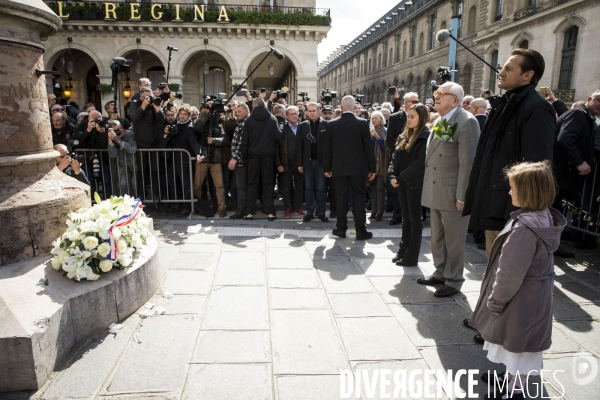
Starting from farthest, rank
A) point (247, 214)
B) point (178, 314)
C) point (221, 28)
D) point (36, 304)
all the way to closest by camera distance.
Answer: point (221, 28), point (247, 214), point (178, 314), point (36, 304)

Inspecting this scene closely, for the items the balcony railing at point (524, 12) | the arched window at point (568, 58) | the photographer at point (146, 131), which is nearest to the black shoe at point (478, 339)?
the photographer at point (146, 131)

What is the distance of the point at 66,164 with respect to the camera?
5.04 meters

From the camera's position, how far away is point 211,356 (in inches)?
117

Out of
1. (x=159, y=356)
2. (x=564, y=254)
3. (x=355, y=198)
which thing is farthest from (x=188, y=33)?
(x=159, y=356)

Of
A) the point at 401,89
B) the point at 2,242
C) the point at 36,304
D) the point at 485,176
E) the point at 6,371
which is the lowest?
the point at 6,371

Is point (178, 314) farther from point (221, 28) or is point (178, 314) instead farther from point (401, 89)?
point (401, 89)

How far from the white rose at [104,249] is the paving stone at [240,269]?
50.1 inches

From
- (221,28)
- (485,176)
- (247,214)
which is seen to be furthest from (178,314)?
(221,28)

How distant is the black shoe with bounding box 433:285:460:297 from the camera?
160 inches

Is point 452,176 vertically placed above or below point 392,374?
above

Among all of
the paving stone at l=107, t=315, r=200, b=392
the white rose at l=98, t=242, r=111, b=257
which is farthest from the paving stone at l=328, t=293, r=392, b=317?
the white rose at l=98, t=242, r=111, b=257

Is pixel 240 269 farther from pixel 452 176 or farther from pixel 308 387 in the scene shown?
pixel 452 176

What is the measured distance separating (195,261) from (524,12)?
1055 inches

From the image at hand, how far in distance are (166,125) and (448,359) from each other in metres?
6.42
